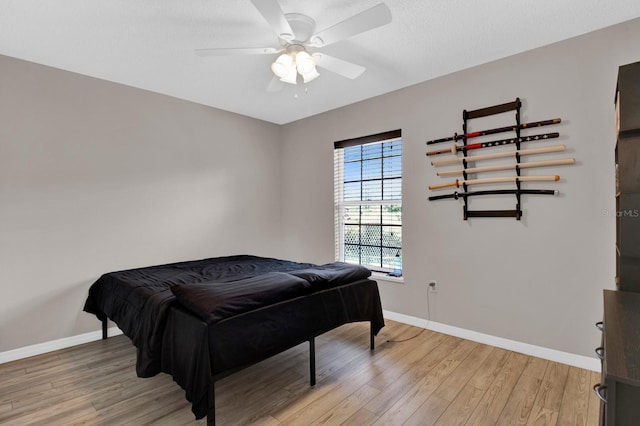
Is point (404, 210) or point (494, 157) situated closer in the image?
point (494, 157)

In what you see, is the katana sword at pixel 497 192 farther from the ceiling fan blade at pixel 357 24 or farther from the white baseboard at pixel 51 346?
the white baseboard at pixel 51 346

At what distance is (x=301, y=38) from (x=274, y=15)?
518mm

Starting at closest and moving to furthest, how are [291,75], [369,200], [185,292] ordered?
1. [185,292]
2. [291,75]
3. [369,200]

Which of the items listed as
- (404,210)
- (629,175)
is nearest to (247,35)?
(404,210)

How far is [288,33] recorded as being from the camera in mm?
2047

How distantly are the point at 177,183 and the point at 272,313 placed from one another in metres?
2.38

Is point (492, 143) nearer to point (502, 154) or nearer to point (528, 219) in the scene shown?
point (502, 154)

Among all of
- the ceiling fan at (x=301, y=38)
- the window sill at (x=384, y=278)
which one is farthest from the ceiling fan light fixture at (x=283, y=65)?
the window sill at (x=384, y=278)

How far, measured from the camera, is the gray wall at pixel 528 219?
2.36 m

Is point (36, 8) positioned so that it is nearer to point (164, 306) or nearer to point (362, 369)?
point (164, 306)

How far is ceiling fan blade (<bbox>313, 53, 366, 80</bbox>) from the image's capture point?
2.32 m

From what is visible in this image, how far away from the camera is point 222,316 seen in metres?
1.73

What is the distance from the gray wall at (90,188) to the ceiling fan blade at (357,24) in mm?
2274

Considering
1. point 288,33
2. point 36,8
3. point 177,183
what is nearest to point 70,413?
point 177,183
